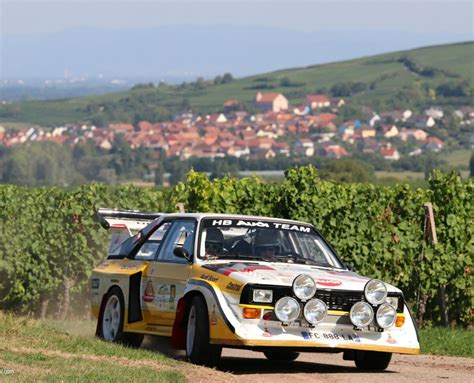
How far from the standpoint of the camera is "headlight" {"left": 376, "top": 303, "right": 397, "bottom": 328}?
41.8ft

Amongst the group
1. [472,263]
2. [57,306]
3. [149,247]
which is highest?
[149,247]

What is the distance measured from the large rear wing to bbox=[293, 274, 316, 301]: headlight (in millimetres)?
4883

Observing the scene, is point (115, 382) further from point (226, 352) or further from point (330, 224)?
point (330, 224)

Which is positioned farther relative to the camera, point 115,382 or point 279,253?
point 279,253

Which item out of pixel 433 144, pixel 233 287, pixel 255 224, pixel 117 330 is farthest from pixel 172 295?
pixel 433 144

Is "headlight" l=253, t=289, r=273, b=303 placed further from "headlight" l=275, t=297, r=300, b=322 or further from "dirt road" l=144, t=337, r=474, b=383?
"dirt road" l=144, t=337, r=474, b=383

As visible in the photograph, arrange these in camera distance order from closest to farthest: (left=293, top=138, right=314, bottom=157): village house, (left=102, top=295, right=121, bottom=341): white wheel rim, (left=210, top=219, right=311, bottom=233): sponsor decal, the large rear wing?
(left=210, top=219, right=311, bottom=233): sponsor decal < (left=102, top=295, right=121, bottom=341): white wheel rim < the large rear wing < (left=293, top=138, right=314, bottom=157): village house

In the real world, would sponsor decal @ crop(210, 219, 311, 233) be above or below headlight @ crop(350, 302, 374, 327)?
above

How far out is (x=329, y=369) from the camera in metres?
13.4

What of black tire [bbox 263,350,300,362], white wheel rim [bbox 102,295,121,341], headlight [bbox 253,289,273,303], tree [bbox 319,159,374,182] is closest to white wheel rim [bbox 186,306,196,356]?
headlight [bbox 253,289,273,303]

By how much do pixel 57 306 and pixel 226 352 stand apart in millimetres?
11125

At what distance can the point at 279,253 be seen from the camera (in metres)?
13.9

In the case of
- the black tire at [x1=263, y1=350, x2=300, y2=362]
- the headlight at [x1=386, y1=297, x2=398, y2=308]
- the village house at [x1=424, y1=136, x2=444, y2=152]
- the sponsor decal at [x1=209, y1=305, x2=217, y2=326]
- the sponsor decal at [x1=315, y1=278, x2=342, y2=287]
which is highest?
the sponsor decal at [x1=315, y1=278, x2=342, y2=287]

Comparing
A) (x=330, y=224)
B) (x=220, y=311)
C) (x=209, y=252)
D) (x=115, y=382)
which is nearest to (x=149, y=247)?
(x=209, y=252)
